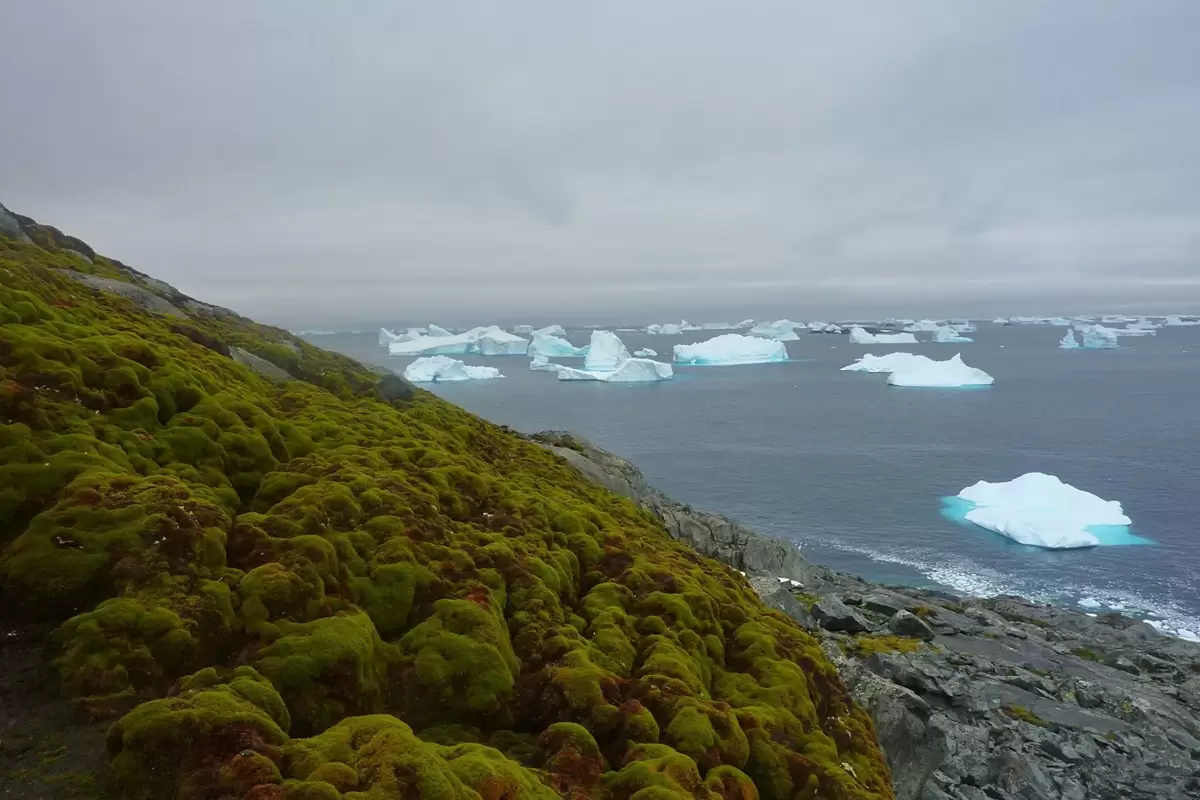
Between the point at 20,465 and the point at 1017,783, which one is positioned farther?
the point at 1017,783

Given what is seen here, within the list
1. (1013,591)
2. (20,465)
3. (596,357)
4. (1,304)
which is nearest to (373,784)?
(20,465)

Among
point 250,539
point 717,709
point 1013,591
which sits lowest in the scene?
point 1013,591

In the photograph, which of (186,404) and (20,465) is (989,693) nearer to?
(186,404)

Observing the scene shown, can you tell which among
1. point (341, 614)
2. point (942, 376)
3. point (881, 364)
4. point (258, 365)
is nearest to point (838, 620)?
point (258, 365)

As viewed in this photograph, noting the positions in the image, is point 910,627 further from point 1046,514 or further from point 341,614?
point 1046,514

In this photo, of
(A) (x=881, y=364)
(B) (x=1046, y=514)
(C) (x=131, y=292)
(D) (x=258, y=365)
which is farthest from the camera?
(A) (x=881, y=364)

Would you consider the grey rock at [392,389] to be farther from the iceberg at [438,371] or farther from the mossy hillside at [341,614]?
the iceberg at [438,371]

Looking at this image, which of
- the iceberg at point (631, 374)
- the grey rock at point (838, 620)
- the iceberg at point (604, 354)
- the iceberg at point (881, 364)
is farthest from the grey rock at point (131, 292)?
the iceberg at point (881, 364)
